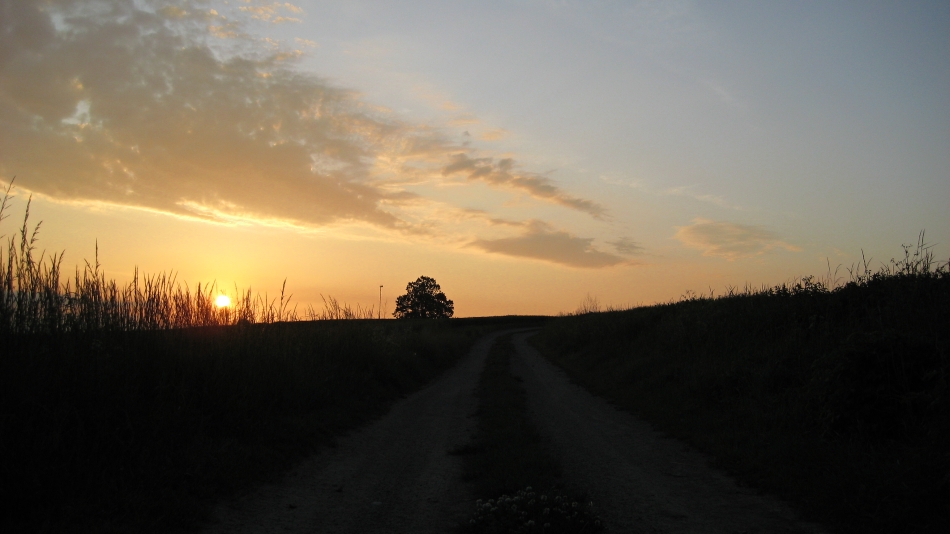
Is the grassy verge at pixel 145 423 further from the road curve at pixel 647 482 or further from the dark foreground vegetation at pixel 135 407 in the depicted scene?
Answer: the road curve at pixel 647 482

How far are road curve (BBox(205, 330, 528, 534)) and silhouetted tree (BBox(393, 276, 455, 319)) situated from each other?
70.6 meters

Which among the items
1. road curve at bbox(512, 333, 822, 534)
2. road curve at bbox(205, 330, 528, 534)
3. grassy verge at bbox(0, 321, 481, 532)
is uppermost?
grassy verge at bbox(0, 321, 481, 532)

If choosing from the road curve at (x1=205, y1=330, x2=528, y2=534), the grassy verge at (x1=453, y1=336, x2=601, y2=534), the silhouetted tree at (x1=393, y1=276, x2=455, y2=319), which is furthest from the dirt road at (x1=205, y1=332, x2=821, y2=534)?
the silhouetted tree at (x1=393, y1=276, x2=455, y2=319)

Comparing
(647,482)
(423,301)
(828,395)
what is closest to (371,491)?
(647,482)

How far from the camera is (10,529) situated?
4.36 m

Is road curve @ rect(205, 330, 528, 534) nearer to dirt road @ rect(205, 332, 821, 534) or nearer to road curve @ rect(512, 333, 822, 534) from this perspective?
dirt road @ rect(205, 332, 821, 534)

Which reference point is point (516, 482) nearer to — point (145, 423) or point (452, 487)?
point (452, 487)

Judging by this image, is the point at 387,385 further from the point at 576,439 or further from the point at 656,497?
the point at 656,497

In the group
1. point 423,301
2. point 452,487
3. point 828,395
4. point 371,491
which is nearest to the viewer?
point 371,491

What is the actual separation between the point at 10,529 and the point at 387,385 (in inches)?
394

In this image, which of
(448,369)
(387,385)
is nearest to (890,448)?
(387,385)

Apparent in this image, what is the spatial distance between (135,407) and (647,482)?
20.1 ft

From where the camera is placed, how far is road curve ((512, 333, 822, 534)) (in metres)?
5.23

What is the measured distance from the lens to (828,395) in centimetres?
755
